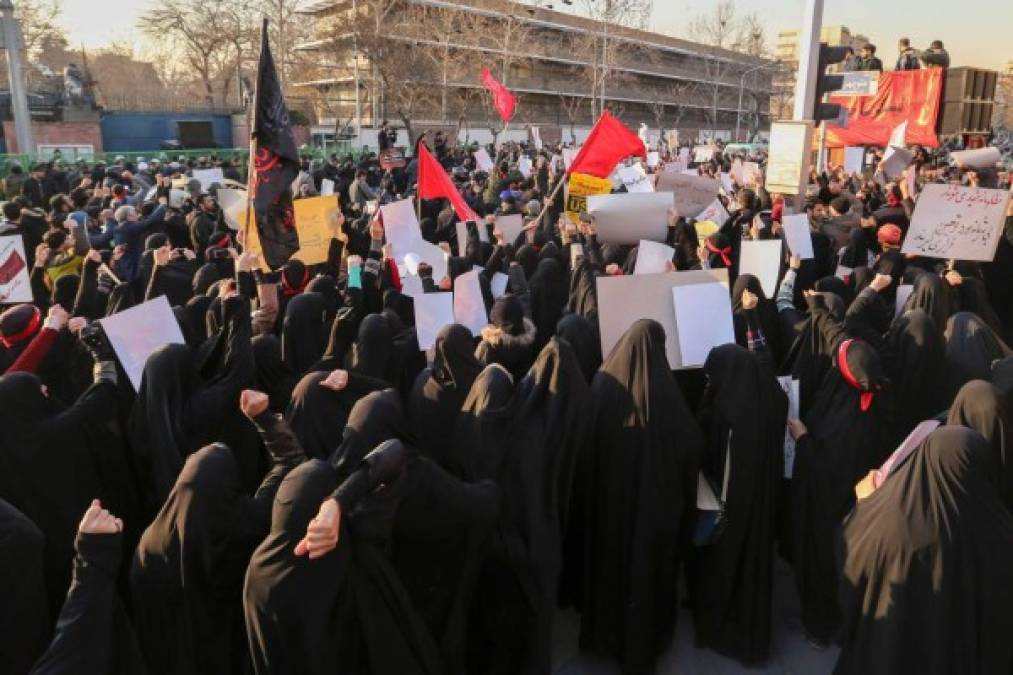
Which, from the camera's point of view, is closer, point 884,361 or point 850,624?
point 850,624

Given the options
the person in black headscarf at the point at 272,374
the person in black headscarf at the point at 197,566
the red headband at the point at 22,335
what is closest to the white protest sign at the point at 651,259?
the person in black headscarf at the point at 272,374

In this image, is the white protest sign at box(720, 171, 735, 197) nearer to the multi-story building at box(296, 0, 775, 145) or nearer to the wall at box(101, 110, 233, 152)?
the multi-story building at box(296, 0, 775, 145)

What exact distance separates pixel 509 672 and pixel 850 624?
130 centimetres

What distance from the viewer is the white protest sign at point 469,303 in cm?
447

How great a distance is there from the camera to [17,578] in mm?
2121

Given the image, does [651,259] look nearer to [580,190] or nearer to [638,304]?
[638,304]

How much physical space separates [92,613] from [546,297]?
4136 millimetres

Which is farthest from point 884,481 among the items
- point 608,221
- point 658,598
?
point 608,221

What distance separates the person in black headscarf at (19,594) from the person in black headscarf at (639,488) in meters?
2.01

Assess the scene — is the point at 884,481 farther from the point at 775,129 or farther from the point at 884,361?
the point at 775,129

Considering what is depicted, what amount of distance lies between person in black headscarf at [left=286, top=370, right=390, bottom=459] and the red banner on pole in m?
12.0

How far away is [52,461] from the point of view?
9.78ft

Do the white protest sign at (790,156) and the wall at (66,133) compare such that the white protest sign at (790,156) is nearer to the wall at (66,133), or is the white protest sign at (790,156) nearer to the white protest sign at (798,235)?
the white protest sign at (798,235)

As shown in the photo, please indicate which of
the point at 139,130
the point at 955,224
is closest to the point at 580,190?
the point at 955,224
